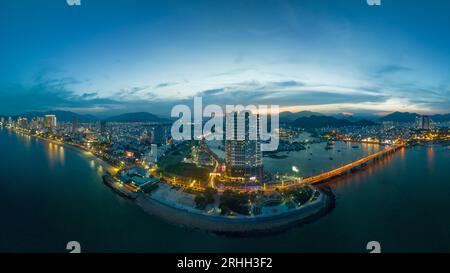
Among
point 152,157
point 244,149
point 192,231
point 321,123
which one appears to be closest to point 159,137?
point 152,157

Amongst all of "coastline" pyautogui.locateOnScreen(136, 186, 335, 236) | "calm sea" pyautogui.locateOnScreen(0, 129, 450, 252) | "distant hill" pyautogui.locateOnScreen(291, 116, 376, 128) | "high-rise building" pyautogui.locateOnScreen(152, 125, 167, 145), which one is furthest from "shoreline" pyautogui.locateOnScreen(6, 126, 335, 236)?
"distant hill" pyautogui.locateOnScreen(291, 116, 376, 128)

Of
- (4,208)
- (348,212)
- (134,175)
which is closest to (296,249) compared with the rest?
(348,212)

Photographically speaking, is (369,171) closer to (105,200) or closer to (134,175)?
(134,175)

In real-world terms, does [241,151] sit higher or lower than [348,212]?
higher

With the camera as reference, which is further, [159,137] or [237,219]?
[159,137]

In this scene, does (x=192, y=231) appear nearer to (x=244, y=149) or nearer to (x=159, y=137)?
(x=244, y=149)

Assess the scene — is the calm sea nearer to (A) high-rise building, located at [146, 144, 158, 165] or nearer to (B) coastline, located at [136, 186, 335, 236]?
(B) coastline, located at [136, 186, 335, 236]

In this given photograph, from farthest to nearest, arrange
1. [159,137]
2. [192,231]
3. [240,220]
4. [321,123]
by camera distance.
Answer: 1. [321,123]
2. [159,137]
3. [240,220]
4. [192,231]
